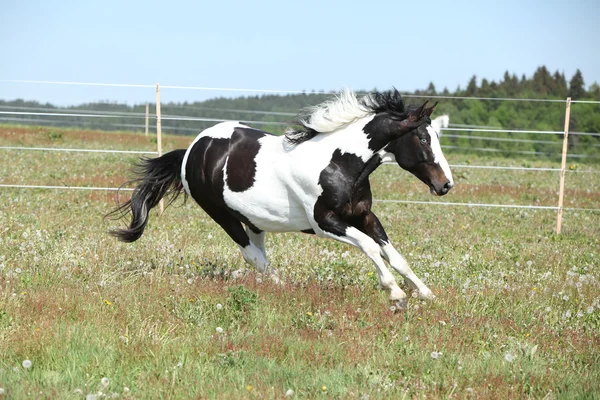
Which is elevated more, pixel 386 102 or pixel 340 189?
pixel 386 102

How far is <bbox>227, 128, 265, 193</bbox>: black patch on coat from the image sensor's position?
23.0 ft

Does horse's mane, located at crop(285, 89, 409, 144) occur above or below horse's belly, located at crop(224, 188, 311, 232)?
above

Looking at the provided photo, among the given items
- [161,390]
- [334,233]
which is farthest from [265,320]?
[161,390]

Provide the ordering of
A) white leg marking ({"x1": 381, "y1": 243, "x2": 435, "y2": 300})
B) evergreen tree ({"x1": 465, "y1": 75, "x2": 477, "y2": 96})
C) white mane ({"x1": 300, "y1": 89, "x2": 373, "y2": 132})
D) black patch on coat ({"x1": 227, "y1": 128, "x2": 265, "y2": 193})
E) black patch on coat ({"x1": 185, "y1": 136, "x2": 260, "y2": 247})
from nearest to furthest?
white leg marking ({"x1": 381, "y1": 243, "x2": 435, "y2": 300}), white mane ({"x1": 300, "y1": 89, "x2": 373, "y2": 132}), black patch on coat ({"x1": 227, "y1": 128, "x2": 265, "y2": 193}), black patch on coat ({"x1": 185, "y1": 136, "x2": 260, "y2": 247}), evergreen tree ({"x1": 465, "y1": 75, "x2": 477, "y2": 96})

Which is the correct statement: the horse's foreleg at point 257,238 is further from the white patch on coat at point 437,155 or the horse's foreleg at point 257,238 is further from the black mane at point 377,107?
the white patch on coat at point 437,155

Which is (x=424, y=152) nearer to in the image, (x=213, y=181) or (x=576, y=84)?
(x=213, y=181)

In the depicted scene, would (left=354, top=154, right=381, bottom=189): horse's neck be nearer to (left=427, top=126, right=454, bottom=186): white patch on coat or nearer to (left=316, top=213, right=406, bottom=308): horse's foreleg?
(left=316, top=213, right=406, bottom=308): horse's foreleg

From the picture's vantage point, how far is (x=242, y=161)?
7117 mm

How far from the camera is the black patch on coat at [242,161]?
23.0 feet

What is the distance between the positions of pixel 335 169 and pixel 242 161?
108cm

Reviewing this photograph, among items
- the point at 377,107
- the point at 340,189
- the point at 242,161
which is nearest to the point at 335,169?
the point at 340,189

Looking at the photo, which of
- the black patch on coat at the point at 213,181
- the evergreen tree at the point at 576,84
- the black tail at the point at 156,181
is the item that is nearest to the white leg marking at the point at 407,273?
the black patch on coat at the point at 213,181

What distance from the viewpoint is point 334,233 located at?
255 inches

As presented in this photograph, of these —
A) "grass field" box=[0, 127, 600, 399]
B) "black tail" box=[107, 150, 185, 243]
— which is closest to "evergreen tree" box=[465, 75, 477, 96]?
"grass field" box=[0, 127, 600, 399]
